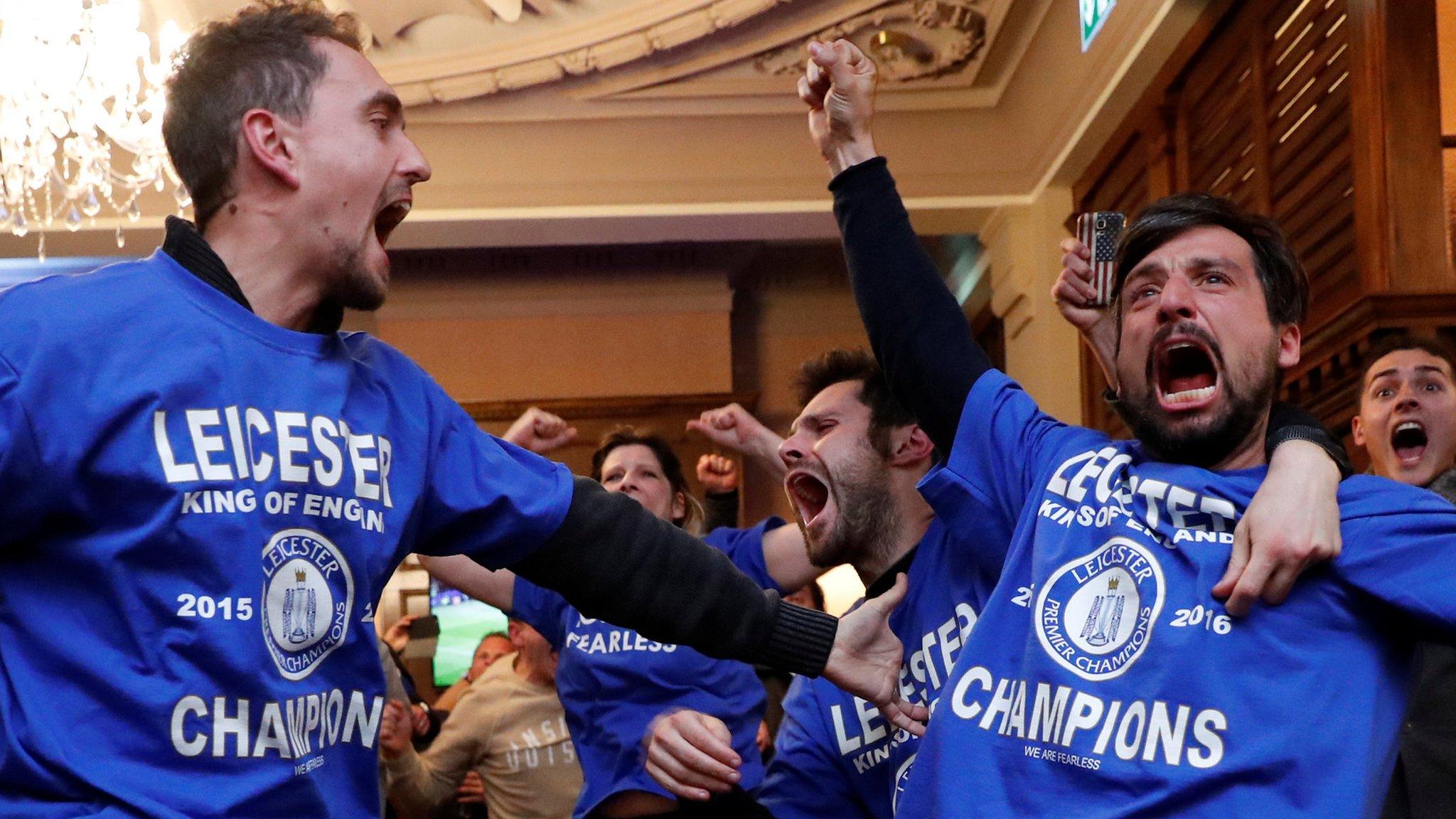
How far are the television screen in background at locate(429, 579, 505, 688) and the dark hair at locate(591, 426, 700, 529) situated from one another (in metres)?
5.29

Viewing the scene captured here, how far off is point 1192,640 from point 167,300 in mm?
1130

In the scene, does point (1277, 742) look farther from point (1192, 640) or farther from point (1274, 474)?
point (1274, 474)

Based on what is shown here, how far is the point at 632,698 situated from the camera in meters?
3.48

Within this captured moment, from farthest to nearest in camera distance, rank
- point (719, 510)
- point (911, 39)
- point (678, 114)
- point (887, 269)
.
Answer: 1. point (678, 114)
2. point (911, 39)
3. point (719, 510)
4. point (887, 269)

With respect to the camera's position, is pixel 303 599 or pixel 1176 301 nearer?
pixel 303 599

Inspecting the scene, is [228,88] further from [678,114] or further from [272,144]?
[678,114]

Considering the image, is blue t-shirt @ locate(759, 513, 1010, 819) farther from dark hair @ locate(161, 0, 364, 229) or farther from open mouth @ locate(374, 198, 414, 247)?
dark hair @ locate(161, 0, 364, 229)

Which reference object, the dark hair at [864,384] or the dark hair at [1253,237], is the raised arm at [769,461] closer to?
the dark hair at [864,384]

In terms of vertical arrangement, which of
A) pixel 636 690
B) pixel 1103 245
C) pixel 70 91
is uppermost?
pixel 70 91

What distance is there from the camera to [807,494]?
2.98 m

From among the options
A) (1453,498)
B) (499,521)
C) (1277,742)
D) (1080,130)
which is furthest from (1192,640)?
(1080,130)

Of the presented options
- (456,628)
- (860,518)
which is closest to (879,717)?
(860,518)

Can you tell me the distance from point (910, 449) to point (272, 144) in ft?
4.78

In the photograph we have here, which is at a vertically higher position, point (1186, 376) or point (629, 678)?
point (1186, 376)
